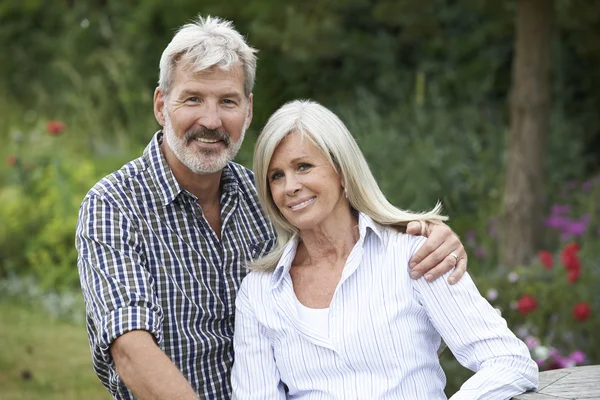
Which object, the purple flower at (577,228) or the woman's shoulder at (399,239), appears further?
the purple flower at (577,228)

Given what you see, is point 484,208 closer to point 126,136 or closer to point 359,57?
point 359,57

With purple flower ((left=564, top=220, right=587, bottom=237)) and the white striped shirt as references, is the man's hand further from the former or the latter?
purple flower ((left=564, top=220, right=587, bottom=237))

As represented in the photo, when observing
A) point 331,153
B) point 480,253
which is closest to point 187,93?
point 331,153

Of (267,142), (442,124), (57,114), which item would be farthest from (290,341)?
(57,114)

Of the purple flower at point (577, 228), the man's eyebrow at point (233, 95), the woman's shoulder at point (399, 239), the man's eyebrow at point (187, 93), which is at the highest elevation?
the man's eyebrow at point (187, 93)

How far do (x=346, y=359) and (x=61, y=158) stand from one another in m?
4.74

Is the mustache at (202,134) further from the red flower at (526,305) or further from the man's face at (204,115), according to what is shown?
the red flower at (526,305)

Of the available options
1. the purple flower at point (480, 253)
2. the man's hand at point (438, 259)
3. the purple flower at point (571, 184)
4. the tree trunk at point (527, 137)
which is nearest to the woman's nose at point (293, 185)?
the man's hand at point (438, 259)

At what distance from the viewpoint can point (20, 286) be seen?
597cm

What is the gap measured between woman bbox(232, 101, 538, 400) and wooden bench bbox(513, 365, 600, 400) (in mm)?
46

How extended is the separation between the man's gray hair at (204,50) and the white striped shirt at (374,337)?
0.59m

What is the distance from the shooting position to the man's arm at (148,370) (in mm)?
2371

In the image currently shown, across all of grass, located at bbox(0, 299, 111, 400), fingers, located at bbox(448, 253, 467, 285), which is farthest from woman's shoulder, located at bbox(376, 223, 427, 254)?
grass, located at bbox(0, 299, 111, 400)

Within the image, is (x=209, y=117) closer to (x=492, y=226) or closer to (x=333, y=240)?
(x=333, y=240)
